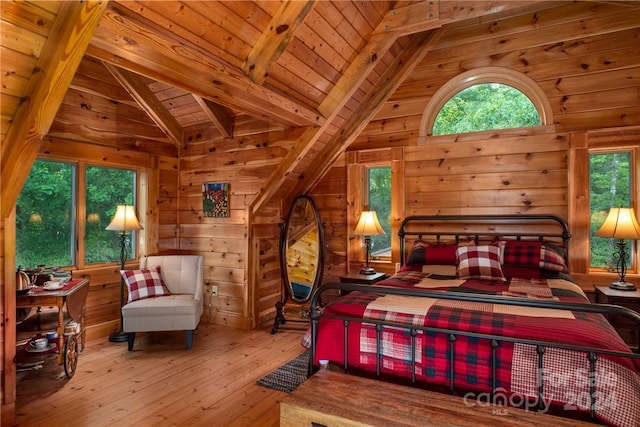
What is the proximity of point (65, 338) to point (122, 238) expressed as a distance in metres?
1.18

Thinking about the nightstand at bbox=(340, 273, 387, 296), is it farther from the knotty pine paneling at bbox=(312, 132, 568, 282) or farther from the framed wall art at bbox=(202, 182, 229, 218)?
the framed wall art at bbox=(202, 182, 229, 218)

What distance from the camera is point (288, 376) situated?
293 centimetres

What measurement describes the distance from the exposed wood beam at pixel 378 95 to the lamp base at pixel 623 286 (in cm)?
277

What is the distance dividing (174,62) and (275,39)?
2.45 ft

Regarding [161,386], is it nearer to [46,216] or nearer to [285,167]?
[46,216]

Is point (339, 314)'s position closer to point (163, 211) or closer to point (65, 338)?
point (65, 338)

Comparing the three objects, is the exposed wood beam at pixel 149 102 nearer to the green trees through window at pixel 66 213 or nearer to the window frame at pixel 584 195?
the green trees through window at pixel 66 213

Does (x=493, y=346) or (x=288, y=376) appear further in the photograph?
(x=288, y=376)

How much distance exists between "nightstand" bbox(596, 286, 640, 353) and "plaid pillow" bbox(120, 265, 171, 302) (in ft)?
13.0

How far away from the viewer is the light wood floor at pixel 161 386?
2.35 m

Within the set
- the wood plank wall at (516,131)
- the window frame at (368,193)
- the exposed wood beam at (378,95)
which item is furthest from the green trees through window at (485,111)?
the window frame at (368,193)

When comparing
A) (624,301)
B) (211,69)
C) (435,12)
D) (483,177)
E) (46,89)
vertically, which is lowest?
(624,301)

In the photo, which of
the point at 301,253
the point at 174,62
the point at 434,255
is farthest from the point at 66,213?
the point at 434,255

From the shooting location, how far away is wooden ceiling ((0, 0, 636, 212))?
1.81 metres
